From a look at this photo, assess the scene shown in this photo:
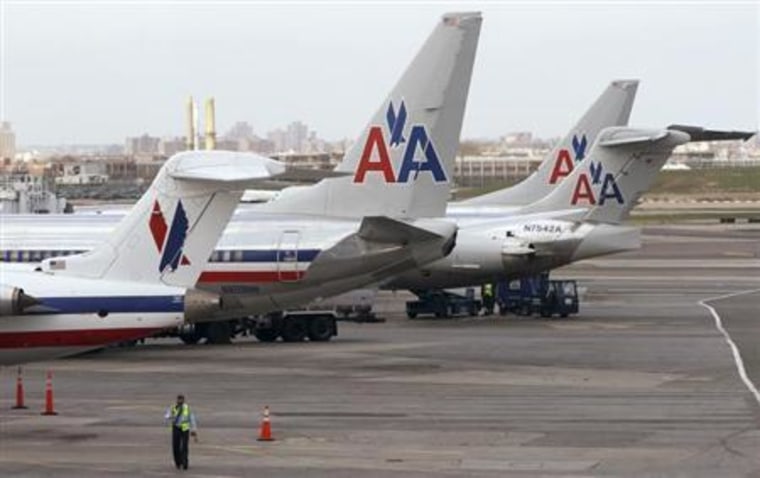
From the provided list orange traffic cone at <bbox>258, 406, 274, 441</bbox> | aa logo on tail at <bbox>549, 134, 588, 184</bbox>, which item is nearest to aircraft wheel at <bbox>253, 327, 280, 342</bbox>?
aa logo on tail at <bbox>549, 134, 588, 184</bbox>

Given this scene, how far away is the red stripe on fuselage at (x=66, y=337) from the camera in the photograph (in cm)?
3356

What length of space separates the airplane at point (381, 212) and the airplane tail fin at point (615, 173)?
17413 millimetres

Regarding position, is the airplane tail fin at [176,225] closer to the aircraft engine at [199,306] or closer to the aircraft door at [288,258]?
the aircraft engine at [199,306]

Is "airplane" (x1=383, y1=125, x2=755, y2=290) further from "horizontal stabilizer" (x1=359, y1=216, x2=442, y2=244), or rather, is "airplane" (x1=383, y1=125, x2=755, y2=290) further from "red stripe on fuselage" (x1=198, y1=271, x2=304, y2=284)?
"horizontal stabilizer" (x1=359, y1=216, x2=442, y2=244)

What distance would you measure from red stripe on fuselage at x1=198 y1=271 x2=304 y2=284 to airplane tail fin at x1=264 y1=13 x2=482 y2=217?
2.54 metres

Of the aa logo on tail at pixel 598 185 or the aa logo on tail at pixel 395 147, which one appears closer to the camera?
the aa logo on tail at pixel 395 147

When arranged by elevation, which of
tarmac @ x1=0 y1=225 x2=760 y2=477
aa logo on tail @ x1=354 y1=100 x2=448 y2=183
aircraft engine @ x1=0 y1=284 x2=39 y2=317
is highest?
aa logo on tail @ x1=354 y1=100 x2=448 y2=183

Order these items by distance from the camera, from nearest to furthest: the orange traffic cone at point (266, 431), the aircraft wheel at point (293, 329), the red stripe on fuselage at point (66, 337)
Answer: the red stripe on fuselage at point (66, 337) < the orange traffic cone at point (266, 431) < the aircraft wheel at point (293, 329)

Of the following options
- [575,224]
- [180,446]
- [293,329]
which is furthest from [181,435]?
[575,224]

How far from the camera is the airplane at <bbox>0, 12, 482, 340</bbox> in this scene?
162ft

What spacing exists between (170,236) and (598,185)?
→ 3557 cm

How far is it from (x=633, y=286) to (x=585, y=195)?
19.7 meters

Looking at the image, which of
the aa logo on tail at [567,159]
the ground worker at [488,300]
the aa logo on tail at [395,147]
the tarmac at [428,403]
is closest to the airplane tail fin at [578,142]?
the aa logo on tail at [567,159]

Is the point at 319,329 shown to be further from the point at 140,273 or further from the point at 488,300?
the point at 140,273
